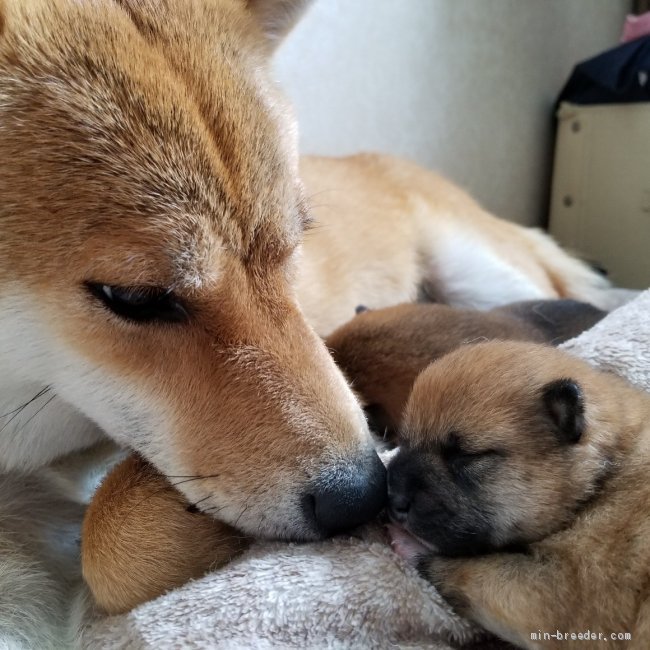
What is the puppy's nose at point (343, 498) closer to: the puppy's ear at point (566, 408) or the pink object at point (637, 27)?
the puppy's ear at point (566, 408)

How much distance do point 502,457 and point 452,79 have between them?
1726 millimetres

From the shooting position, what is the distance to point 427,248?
6.34 ft

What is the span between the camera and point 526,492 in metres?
0.86

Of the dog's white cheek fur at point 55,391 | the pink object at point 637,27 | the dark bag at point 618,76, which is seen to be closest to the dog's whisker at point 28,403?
the dog's white cheek fur at point 55,391

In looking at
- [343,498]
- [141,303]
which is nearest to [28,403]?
[141,303]

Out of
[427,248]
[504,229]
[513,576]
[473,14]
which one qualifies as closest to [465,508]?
[513,576]

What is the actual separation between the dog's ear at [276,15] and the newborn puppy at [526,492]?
61cm

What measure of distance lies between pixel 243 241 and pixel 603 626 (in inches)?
22.8

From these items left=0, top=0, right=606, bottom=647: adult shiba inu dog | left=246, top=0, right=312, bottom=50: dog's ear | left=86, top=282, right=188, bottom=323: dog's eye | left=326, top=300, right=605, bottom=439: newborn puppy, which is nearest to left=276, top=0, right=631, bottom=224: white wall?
left=246, top=0, right=312, bottom=50: dog's ear

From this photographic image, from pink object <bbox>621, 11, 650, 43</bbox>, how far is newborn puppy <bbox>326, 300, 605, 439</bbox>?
5.25ft

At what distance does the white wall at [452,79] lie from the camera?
199 cm

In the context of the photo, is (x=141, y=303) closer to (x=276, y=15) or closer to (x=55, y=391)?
(x=55, y=391)

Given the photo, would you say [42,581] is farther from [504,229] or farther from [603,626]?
[504,229]

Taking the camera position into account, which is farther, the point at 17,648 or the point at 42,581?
the point at 42,581
